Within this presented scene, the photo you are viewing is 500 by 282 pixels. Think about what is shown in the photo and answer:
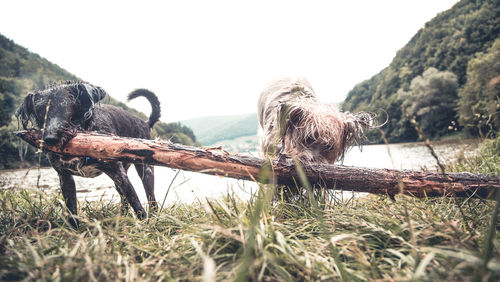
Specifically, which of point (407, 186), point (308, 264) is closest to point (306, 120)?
point (407, 186)

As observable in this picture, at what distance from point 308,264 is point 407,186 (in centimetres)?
239

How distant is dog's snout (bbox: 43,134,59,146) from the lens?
9.07ft

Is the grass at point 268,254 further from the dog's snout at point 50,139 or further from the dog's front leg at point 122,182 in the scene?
the dog's snout at point 50,139

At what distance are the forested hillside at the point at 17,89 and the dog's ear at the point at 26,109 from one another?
19.1 m

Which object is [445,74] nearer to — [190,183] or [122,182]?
[190,183]

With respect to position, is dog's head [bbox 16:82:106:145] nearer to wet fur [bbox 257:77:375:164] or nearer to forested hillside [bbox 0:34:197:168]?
wet fur [bbox 257:77:375:164]

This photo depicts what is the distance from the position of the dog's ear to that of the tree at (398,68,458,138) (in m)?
47.6

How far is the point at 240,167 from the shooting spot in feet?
9.95

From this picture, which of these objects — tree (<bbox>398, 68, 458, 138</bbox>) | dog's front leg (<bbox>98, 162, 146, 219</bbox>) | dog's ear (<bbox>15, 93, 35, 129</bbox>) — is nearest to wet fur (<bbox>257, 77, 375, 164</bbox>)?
dog's front leg (<bbox>98, 162, 146, 219</bbox>)

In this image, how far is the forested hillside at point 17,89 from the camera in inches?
1133

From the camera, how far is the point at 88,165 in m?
3.33

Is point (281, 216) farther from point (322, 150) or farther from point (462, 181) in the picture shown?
point (462, 181)

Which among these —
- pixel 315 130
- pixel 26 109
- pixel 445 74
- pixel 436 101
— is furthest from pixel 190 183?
pixel 445 74

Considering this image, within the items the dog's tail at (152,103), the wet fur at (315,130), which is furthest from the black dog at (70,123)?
the wet fur at (315,130)
